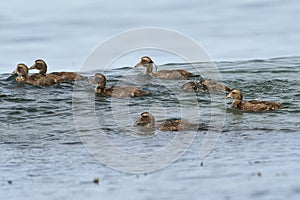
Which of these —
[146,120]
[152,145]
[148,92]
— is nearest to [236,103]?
[148,92]

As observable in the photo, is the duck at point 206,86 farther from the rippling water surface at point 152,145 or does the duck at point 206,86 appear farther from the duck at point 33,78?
the duck at point 33,78

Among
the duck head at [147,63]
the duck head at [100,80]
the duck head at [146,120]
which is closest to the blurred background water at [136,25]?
the duck head at [147,63]

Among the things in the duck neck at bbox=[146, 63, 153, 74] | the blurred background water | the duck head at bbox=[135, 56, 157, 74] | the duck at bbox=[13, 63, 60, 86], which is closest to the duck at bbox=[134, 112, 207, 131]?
the duck at bbox=[13, 63, 60, 86]

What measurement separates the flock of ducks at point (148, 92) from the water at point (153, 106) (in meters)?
0.19

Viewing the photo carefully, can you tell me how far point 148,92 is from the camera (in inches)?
558

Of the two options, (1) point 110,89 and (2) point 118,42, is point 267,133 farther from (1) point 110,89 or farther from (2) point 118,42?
(2) point 118,42

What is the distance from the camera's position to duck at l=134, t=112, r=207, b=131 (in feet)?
37.6

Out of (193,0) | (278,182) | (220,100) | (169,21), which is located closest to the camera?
(278,182)

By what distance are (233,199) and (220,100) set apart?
611 cm

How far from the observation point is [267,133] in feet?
35.8

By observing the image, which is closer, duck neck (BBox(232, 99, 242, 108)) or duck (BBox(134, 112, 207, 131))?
duck (BBox(134, 112, 207, 131))

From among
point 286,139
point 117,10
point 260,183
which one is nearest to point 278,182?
point 260,183

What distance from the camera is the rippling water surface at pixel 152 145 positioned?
325 inches

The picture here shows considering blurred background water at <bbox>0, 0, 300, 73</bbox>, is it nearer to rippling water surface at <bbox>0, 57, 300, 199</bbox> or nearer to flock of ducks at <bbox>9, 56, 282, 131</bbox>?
flock of ducks at <bbox>9, 56, 282, 131</bbox>
